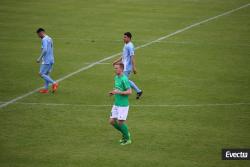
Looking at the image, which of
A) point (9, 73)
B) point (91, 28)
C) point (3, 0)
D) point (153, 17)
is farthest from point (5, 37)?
point (3, 0)

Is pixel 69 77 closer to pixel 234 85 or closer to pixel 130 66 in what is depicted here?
pixel 130 66

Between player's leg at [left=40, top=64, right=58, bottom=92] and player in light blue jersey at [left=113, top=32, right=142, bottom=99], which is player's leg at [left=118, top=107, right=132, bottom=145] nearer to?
player in light blue jersey at [left=113, top=32, right=142, bottom=99]

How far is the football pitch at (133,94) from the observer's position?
15195mm

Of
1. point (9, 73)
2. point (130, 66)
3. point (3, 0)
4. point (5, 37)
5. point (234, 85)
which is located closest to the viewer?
point (130, 66)

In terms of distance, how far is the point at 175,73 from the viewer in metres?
24.1

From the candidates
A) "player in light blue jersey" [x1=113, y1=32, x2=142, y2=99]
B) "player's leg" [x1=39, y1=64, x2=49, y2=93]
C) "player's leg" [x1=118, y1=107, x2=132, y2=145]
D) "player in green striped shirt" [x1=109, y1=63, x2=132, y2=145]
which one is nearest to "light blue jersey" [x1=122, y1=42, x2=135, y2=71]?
"player in light blue jersey" [x1=113, y1=32, x2=142, y2=99]

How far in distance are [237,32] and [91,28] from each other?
26.0ft

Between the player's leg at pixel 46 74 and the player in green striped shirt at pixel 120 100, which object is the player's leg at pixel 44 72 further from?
the player in green striped shirt at pixel 120 100

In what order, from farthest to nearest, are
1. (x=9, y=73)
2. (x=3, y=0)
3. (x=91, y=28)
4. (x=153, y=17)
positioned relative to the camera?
(x=3, y=0)
(x=153, y=17)
(x=91, y=28)
(x=9, y=73)

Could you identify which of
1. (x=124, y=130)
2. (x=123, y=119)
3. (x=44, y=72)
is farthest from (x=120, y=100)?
(x=44, y=72)

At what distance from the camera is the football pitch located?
1520cm

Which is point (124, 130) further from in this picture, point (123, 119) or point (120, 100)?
point (120, 100)

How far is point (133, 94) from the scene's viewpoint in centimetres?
2106

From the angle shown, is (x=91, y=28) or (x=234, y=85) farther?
(x=91, y=28)
